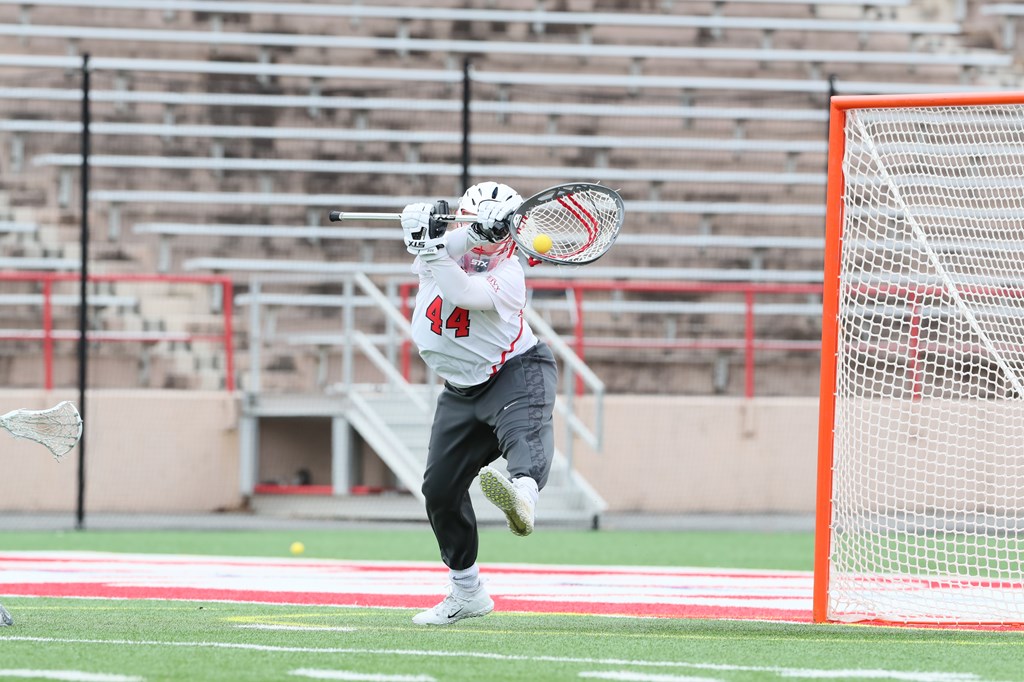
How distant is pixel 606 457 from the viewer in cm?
1412

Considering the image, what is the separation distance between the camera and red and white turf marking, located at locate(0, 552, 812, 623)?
7289 millimetres

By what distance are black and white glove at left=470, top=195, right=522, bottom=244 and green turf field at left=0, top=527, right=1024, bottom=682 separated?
1.44m

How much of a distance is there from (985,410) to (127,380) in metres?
8.00

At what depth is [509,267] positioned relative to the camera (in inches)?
244

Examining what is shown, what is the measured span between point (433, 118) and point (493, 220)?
10992 mm

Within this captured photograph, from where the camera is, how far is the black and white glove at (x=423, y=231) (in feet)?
19.2

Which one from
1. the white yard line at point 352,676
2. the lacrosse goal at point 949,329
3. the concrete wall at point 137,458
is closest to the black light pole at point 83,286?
the concrete wall at point 137,458

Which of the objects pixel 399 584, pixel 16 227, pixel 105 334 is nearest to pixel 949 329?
pixel 399 584

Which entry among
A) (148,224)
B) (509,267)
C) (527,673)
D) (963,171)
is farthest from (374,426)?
(527,673)

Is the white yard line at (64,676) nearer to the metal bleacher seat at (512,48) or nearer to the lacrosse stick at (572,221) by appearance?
the lacrosse stick at (572,221)

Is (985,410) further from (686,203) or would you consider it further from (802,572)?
(686,203)

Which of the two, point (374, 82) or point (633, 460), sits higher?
point (374, 82)

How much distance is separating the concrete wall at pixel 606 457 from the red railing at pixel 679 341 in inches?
19.6

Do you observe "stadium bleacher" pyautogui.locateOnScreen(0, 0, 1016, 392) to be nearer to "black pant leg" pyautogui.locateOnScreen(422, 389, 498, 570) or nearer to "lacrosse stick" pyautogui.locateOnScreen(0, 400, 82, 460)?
"black pant leg" pyautogui.locateOnScreen(422, 389, 498, 570)
